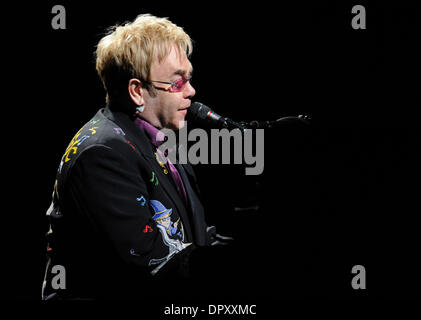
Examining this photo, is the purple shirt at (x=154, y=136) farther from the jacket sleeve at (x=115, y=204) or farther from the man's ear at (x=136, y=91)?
the jacket sleeve at (x=115, y=204)

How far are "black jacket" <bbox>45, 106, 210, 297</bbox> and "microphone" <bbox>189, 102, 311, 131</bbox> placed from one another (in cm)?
30

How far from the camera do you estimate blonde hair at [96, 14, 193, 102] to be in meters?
1.59

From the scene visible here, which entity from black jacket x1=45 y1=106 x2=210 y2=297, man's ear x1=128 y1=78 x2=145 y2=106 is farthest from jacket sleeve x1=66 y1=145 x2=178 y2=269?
man's ear x1=128 y1=78 x2=145 y2=106

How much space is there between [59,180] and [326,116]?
5.88 ft

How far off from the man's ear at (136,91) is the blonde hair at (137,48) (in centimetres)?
2

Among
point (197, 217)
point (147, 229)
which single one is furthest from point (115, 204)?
point (197, 217)

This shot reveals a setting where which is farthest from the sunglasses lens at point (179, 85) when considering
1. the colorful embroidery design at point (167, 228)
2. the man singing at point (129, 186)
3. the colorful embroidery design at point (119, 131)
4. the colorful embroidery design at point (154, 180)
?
the colorful embroidery design at point (167, 228)

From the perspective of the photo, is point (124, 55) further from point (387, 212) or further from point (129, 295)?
point (387, 212)

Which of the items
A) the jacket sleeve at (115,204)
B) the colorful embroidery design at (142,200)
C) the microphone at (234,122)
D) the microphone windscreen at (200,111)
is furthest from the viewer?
the microphone windscreen at (200,111)

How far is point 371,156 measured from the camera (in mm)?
2244

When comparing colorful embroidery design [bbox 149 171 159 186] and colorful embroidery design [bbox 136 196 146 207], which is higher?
colorful embroidery design [bbox 149 171 159 186]

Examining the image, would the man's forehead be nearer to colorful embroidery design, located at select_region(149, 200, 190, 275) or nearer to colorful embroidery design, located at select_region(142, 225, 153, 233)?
colorful embroidery design, located at select_region(149, 200, 190, 275)

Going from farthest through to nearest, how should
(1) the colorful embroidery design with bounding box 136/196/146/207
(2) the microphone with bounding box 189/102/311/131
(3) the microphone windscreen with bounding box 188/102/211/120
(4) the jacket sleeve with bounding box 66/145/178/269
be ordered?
1. (3) the microphone windscreen with bounding box 188/102/211/120
2. (2) the microphone with bounding box 189/102/311/131
3. (1) the colorful embroidery design with bounding box 136/196/146/207
4. (4) the jacket sleeve with bounding box 66/145/178/269

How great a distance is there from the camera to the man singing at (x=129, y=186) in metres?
1.33
